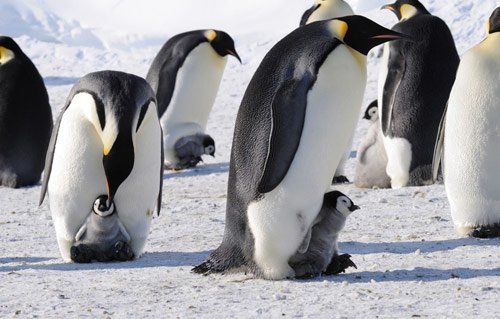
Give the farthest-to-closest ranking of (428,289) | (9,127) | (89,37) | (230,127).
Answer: (89,37) < (230,127) < (9,127) < (428,289)

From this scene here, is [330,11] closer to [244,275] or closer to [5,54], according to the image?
[5,54]

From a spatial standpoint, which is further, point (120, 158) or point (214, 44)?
point (214, 44)

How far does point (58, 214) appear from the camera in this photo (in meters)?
4.86

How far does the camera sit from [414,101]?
7.26 m

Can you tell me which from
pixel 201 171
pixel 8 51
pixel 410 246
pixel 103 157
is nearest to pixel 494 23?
pixel 410 246

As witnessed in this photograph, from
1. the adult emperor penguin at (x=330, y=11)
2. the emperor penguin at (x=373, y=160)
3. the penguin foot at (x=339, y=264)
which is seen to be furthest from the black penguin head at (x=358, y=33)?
the adult emperor penguin at (x=330, y=11)

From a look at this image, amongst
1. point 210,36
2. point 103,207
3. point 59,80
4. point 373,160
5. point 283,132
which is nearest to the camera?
point 283,132

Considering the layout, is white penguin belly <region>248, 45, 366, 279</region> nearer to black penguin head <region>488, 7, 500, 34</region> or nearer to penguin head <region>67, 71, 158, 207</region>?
penguin head <region>67, 71, 158, 207</region>

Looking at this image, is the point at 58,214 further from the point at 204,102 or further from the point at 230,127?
the point at 230,127

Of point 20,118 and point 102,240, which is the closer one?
point 102,240

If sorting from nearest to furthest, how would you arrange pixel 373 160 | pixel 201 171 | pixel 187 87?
1. pixel 373 160
2. pixel 201 171
3. pixel 187 87

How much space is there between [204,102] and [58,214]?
5.13 meters

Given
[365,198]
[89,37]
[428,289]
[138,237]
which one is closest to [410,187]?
[365,198]

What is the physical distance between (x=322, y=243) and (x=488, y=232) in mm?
1325
